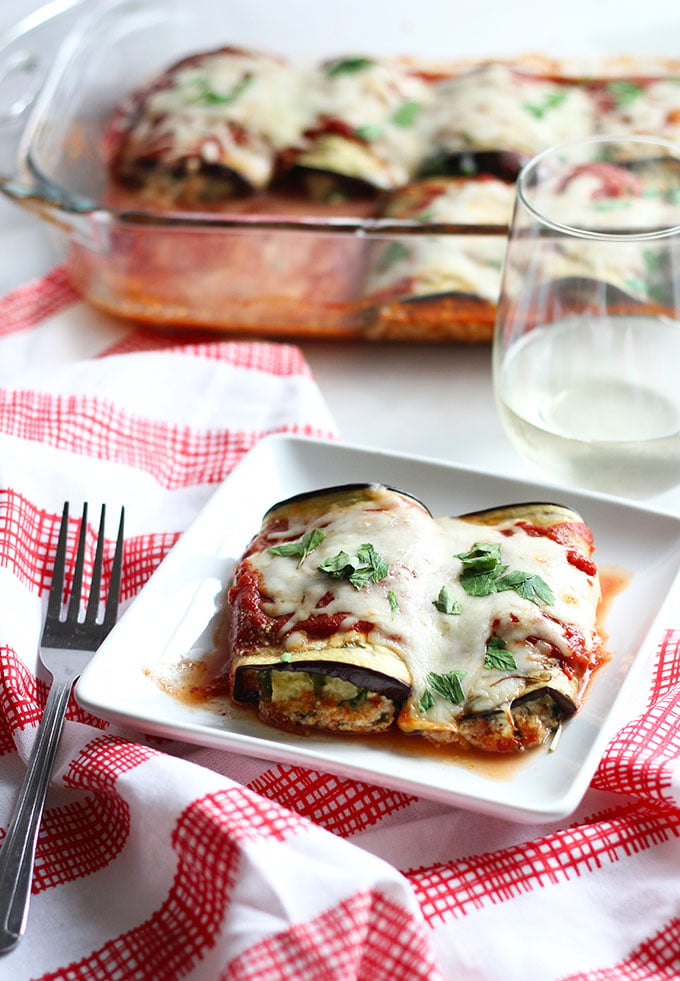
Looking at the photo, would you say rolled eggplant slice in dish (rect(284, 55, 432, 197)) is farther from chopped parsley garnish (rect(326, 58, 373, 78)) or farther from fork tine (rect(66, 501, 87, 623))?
fork tine (rect(66, 501, 87, 623))

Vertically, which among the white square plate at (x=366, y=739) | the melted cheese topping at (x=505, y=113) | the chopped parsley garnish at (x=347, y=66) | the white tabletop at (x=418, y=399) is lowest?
the white tabletop at (x=418, y=399)

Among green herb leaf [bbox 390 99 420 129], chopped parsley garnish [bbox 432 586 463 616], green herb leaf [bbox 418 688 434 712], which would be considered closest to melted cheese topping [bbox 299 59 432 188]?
green herb leaf [bbox 390 99 420 129]

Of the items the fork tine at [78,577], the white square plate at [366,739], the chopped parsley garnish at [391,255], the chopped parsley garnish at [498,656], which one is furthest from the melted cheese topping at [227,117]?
the chopped parsley garnish at [498,656]

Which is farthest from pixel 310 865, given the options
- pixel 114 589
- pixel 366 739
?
pixel 114 589

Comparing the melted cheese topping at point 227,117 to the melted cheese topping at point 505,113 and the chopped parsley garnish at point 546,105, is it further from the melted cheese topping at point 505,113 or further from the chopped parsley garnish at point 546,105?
the chopped parsley garnish at point 546,105

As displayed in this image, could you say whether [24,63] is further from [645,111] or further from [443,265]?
[645,111]

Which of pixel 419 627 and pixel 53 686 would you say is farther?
pixel 53 686
